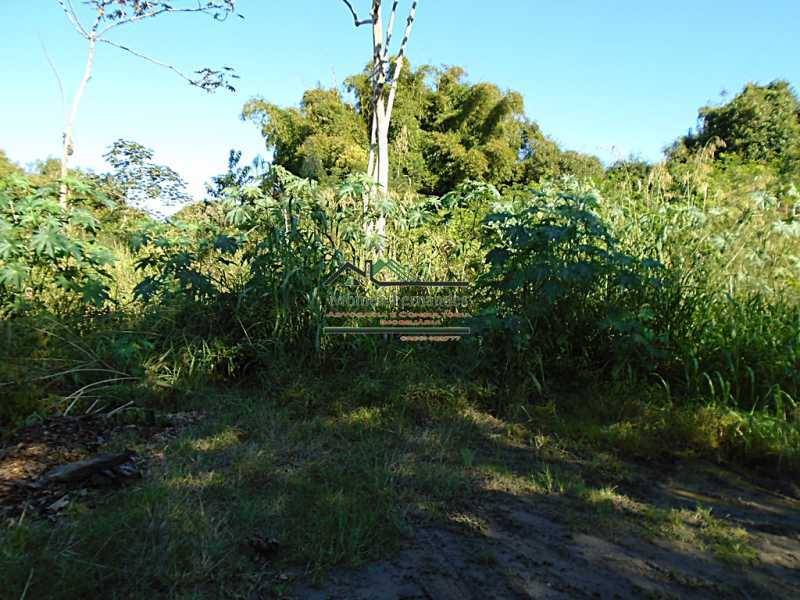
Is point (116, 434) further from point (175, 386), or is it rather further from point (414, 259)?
point (414, 259)

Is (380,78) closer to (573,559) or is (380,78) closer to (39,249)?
(39,249)

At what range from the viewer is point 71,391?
10.1 ft

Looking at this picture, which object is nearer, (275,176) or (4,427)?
(4,427)

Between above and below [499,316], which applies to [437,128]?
above

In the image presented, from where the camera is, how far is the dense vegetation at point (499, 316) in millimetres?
2789

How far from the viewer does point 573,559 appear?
67.4 inches

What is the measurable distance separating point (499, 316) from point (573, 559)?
1674 millimetres

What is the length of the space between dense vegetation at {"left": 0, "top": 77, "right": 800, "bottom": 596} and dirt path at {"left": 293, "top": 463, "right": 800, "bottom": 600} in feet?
2.06

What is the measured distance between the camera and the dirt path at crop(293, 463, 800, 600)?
156 cm

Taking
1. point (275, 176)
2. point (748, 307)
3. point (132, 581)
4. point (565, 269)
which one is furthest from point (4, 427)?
point (748, 307)

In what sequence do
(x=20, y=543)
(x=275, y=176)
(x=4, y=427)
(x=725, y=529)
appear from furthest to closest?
(x=275, y=176) → (x=4, y=427) → (x=725, y=529) → (x=20, y=543)

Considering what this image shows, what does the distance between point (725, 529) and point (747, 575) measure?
283mm

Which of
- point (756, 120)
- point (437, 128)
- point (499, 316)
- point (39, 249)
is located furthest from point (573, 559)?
point (437, 128)

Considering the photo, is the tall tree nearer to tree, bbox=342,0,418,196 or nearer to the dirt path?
tree, bbox=342,0,418,196
